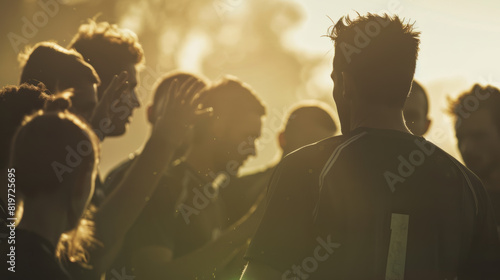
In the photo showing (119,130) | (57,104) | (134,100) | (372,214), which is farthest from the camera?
(134,100)

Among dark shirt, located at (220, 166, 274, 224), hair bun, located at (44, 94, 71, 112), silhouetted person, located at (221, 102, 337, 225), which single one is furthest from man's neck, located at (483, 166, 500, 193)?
hair bun, located at (44, 94, 71, 112)

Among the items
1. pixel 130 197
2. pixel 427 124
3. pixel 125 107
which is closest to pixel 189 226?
pixel 130 197

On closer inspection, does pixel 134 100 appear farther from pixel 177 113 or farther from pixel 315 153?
pixel 315 153

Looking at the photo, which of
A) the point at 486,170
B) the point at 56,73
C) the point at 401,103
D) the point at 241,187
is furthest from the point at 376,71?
the point at 241,187

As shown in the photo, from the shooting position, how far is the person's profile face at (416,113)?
582 cm

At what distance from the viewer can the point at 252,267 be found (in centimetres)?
264

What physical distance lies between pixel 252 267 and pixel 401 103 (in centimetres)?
106

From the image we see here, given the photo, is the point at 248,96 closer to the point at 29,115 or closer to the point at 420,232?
the point at 29,115

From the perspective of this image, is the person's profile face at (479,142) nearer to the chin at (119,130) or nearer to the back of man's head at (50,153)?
the chin at (119,130)

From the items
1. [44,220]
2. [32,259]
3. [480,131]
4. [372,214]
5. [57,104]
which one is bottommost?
[32,259]

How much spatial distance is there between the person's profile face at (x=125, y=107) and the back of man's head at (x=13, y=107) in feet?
4.99

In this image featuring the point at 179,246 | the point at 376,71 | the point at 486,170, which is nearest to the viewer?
the point at 376,71

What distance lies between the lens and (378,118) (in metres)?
2.75

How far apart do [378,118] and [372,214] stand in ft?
1.56
